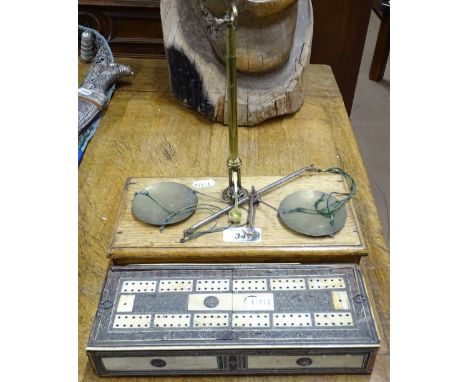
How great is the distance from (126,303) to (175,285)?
0.29ft

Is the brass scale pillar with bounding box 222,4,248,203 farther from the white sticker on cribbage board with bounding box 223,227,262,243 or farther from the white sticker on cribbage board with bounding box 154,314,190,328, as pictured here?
the white sticker on cribbage board with bounding box 154,314,190,328

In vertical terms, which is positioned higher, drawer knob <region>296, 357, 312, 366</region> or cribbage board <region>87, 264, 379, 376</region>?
cribbage board <region>87, 264, 379, 376</region>

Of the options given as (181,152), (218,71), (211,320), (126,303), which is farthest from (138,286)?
(218,71)

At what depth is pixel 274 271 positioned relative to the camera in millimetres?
873

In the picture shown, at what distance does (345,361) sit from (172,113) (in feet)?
2.81

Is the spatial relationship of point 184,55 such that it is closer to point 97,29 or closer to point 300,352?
point 97,29

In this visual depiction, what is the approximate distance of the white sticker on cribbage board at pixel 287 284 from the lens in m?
0.84

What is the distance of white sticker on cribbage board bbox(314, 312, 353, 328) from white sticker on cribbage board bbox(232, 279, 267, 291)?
104 millimetres

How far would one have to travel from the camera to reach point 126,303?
820 mm

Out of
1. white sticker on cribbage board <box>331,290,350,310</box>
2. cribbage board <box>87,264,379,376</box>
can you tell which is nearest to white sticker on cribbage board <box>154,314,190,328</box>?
cribbage board <box>87,264,379,376</box>

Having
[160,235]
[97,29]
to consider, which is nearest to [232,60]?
[160,235]

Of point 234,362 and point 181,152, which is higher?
point 181,152

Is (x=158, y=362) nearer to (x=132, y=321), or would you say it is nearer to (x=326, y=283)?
(x=132, y=321)

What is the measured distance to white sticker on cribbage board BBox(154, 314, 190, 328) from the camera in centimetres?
79
